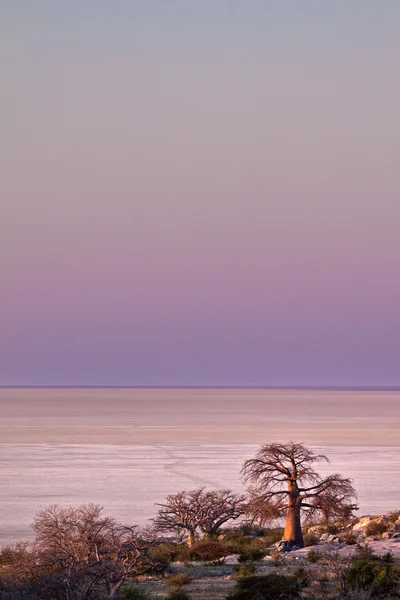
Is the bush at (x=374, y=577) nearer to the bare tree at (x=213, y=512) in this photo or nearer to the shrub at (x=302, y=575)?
the shrub at (x=302, y=575)

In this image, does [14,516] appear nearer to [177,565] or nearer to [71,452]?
[177,565]

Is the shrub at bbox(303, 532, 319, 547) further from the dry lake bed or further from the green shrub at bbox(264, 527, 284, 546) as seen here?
the dry lake bed

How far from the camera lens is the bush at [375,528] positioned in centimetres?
3648

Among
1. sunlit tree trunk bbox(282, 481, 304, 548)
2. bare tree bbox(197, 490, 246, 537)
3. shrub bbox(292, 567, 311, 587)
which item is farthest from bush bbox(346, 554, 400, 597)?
bare tree bbox(197, 490, 246, 537)

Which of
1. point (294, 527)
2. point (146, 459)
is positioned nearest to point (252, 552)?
point (294, 527)

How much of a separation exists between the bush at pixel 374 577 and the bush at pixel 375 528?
376 inches

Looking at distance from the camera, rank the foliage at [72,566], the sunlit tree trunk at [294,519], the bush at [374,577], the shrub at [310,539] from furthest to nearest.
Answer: the shrub at [310,539] → the sunlit tree trunk at [294,519] → the bush at [374,577] → the foliage at [72,566]

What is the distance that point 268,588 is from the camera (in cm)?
2573

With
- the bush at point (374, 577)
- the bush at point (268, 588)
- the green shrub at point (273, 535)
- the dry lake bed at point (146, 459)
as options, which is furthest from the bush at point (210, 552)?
the dry lake bed at point (146, 459)

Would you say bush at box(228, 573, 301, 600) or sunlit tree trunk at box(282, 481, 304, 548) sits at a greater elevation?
sunlit tree trunk at box(282, 481, 304, 548)

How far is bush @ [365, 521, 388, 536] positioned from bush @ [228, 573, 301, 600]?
9.95 metres

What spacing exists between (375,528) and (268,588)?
12.0 metres

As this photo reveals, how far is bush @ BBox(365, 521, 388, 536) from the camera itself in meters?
36.5

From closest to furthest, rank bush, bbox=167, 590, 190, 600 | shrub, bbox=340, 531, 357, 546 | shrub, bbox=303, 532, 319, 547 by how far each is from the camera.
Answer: bush, bbox=167, 590, 190, 600 < shrub, bbox=340, 531, 357, 546 < shrub, bbox=303, 532, 319, 547
